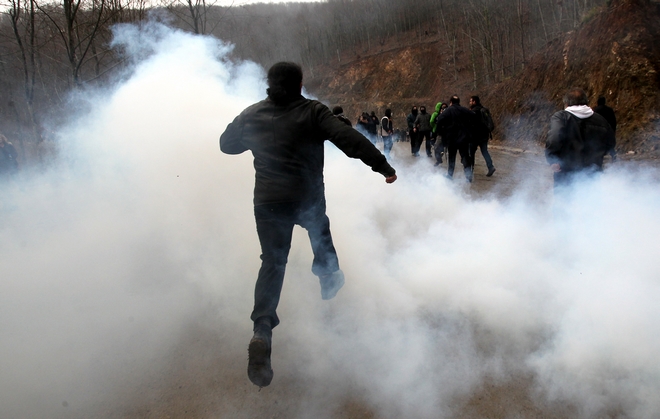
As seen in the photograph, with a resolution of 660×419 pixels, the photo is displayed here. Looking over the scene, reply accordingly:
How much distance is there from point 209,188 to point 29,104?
909 centimetres

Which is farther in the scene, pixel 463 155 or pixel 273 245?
pixel 463 155

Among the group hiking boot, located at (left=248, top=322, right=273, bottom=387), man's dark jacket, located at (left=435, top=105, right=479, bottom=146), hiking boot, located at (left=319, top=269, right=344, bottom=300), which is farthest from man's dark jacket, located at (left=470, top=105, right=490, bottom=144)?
hiking boot, located at (left=248, top=322, right=273, bottom=387)

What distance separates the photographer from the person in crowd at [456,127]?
838 cm

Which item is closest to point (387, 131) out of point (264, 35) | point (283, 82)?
point (283, 82)

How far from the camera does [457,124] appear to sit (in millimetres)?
8406

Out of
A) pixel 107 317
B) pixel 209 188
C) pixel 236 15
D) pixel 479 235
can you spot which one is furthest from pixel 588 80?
pixel 107 317

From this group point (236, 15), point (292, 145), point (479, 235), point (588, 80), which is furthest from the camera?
point (588, 80)

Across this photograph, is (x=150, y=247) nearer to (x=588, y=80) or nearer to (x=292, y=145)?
(x=292, y=145)

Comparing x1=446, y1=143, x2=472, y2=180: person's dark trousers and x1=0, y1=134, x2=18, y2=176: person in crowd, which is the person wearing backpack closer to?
x1=446, y1=143, x2=472, y2=180: person's dark trousers

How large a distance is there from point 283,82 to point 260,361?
166 cm

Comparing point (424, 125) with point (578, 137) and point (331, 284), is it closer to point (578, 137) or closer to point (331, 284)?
point (578, 137)

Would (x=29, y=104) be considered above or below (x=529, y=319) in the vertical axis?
above

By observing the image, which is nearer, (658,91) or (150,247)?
(150,247)

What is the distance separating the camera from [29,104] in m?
11.2
